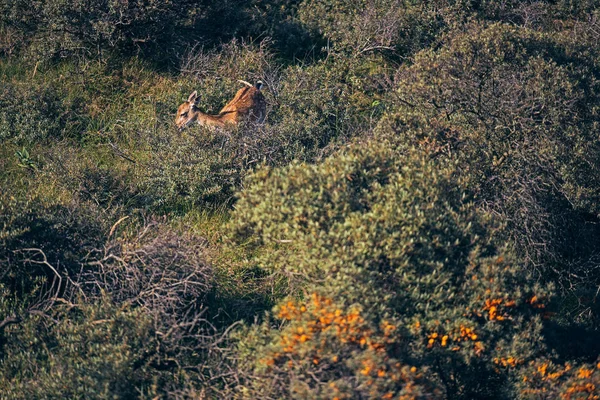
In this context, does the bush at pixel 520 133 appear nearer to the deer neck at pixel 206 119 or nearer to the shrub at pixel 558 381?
the shrub at pixel 558 381

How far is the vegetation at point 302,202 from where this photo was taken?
627 centimetres

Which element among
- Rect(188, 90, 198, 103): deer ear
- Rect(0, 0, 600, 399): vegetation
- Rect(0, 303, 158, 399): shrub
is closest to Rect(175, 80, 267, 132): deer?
Rect(188, 90, 198, 103): deer ear

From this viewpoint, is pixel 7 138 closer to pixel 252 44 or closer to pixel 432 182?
pixel 252 44

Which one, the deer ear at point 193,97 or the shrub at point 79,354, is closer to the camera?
the shrub at point 79,354

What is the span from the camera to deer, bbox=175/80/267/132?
945cm

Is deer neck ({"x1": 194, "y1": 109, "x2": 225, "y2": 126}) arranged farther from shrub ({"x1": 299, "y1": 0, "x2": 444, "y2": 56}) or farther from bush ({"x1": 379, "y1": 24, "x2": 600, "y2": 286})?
shrub ({"x1": 299, "y1": 0, "x2": 444, "y2": 56})

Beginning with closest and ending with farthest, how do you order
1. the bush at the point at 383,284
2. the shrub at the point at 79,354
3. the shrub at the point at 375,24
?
the bush at the point at 383,284
the shrub at the point at 79,354
the shrub at the point at 375,24

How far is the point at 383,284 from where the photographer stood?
21.1ft

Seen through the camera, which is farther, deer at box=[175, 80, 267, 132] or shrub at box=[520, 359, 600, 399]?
deer at box=[175, 80, 267, 132]

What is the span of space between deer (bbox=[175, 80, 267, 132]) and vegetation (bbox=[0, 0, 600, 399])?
242 mm

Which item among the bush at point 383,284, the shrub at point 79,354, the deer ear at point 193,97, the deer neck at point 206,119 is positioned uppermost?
the bush at point 383,284

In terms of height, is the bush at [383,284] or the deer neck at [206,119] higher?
the bush at [383,284]

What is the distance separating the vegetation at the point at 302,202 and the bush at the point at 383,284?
21 millimetres

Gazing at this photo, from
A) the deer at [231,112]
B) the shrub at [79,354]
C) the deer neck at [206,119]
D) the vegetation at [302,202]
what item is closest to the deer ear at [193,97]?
the deer at [231,112]
